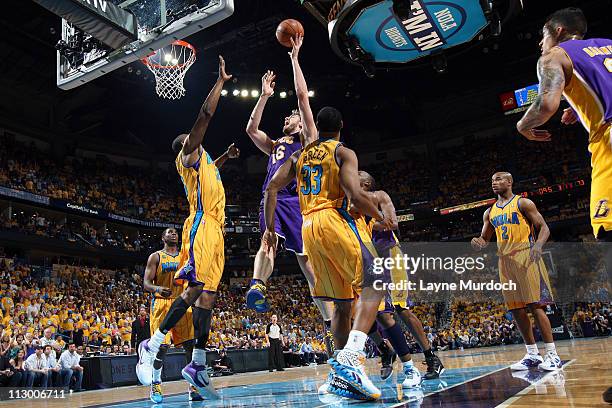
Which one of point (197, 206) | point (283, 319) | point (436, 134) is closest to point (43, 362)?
point (197, 206)

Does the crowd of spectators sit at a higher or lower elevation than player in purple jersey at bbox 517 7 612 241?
higher

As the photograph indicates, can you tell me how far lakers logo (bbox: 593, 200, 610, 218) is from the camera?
259cm

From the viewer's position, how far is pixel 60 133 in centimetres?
2373

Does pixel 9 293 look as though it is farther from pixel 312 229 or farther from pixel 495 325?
pixel 495 325

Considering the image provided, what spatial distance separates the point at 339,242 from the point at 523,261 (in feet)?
9.49

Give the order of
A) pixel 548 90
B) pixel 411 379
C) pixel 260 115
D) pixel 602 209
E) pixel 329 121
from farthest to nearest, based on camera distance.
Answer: pixel 260 115 → pixel 411 379 → pixel 329 121 → pixel 548 90 → pixel 602 209

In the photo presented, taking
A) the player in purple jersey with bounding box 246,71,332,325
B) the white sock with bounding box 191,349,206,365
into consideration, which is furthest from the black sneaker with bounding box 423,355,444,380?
the white sock with bounding box 191,349,206,365

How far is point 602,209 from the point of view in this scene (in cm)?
261

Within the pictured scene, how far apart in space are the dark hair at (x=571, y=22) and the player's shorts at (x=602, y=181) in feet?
2.12

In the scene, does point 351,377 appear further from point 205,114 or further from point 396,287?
point 205,114

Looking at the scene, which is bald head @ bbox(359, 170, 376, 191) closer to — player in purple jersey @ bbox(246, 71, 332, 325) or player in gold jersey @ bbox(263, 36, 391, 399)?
player in purple jersey @ bbox(246, 71, 332, 325)

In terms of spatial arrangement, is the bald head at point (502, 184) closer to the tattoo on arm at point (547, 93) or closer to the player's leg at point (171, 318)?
the tattoo on arm at point (547, 93)

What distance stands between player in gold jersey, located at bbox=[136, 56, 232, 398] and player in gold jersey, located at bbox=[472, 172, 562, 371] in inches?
108

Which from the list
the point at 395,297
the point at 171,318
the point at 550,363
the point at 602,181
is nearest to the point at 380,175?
the point at 395,297
